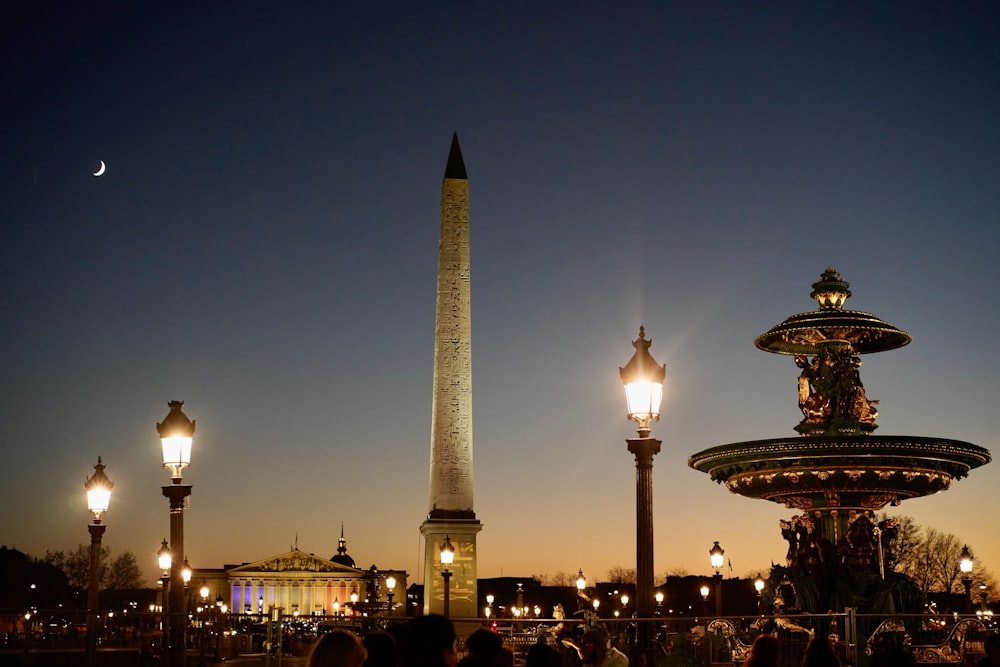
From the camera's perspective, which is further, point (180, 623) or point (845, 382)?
point (845, 382)

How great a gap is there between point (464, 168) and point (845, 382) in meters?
33.9

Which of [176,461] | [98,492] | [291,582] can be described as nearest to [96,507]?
[98,492]

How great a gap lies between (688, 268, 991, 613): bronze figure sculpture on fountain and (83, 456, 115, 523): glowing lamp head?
1048 centimetres

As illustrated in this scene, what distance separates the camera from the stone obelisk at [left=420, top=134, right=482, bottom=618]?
177ft

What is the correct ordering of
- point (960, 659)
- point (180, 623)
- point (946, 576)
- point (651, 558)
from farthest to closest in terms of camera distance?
point (946, 576) → point (960, 659) → point (180, 623) → point (651, 558)

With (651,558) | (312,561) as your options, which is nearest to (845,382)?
(651,558)

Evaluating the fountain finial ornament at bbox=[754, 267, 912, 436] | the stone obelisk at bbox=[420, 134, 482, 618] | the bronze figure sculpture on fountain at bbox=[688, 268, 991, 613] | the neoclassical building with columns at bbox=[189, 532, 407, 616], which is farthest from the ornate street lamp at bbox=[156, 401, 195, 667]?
the neoclassical building with columns at bbox=[189, 532, 407, 616]

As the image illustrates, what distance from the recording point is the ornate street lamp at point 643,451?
534 inches

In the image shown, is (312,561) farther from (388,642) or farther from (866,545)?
(388,642)

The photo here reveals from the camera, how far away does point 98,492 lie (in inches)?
934

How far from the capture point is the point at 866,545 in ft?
79.8

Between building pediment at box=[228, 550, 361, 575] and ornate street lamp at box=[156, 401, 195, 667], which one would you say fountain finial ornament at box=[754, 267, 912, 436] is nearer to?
Result: ornate street lamp at box=[156, 401, 195, 667]

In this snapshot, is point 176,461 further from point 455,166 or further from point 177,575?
point 455,166

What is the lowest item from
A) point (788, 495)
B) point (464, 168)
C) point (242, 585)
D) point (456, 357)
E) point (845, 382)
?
point (242, 585)
